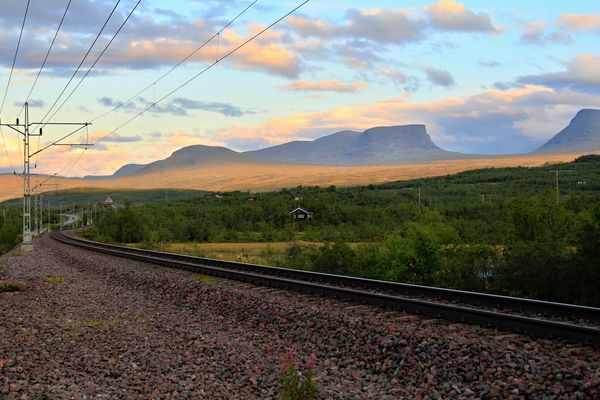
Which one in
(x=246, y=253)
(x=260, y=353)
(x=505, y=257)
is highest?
Answer: (x=505, y=257)

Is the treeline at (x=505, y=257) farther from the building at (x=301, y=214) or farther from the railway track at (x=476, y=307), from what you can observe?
the building at (x=301, y=214)

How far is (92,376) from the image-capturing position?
11523 mm

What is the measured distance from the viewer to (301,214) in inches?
5103

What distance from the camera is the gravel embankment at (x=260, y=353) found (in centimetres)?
1009

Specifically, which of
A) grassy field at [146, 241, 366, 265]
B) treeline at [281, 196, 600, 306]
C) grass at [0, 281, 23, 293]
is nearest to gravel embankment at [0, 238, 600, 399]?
grass at [0, 281, 23, 293]

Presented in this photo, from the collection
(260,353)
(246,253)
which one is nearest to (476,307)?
(260,353)

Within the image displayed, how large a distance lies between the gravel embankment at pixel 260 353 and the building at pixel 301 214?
353 ft

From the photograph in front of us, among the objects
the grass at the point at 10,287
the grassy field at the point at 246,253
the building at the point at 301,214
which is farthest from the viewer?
the building at the point at 301,214

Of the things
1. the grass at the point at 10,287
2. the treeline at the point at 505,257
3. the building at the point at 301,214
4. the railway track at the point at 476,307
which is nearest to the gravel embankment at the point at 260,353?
the railway track at the point at 476,307

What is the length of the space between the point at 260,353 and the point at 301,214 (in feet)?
382

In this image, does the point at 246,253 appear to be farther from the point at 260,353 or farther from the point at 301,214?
the point at 301,214

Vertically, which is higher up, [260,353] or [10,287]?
[260,353]

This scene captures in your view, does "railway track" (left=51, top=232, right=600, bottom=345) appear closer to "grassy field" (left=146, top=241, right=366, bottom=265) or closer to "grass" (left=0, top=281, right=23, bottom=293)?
"grass" (left=0, top=281, right=23, bottom=293)

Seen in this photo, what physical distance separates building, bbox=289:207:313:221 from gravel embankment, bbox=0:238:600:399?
10751cm
